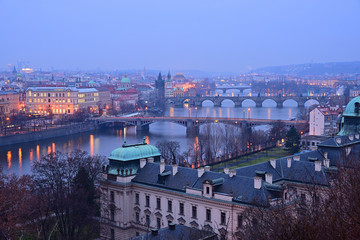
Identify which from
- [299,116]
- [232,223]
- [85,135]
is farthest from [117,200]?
[299,116]

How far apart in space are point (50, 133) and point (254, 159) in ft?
112

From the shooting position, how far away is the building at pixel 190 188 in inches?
815

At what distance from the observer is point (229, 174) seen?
21.9 m

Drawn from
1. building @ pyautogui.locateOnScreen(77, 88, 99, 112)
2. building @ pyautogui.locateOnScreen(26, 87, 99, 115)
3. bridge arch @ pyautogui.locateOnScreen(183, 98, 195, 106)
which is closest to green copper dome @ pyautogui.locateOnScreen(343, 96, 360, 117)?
building @ pyautogui.locateOnScreen(77, 88, 99, 112)

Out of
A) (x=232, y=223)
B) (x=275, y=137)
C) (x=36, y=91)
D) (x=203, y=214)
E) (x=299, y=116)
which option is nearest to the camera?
(x=232, y=223)

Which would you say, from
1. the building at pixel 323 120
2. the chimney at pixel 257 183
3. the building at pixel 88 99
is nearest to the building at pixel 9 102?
the building at pixel 88 99

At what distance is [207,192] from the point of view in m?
21.5

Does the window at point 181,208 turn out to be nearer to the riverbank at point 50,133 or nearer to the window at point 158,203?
the window at point 158,203

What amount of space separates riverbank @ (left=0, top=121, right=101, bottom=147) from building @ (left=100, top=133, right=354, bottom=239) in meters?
38.7

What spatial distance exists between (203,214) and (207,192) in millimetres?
1027

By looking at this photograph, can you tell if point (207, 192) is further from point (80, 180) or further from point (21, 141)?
point (21, 141)

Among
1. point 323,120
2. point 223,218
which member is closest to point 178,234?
point 223,218

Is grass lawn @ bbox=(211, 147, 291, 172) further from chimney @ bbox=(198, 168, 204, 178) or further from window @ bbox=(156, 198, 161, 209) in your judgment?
chimney @ bbox=(198, 168, 204, 178)

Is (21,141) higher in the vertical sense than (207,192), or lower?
lower
